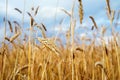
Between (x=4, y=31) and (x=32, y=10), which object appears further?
(x=32, y=10)

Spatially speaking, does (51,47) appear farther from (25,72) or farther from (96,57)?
(96,57)

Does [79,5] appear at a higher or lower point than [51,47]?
higher

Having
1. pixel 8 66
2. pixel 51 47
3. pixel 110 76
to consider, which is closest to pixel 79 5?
pixel 51 47

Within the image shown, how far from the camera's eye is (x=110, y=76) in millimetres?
2033

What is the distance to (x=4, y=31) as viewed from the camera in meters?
1.78

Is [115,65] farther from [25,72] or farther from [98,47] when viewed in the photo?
[98,47]

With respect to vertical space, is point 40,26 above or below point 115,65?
above

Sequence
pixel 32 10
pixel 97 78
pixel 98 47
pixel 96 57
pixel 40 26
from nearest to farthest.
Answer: pixel 40 26 → pixel 32 10 → pixel 97 78 → pixel 96 57 → pixel 98 47

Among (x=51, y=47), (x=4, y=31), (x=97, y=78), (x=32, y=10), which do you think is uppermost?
(x=32, y=10)

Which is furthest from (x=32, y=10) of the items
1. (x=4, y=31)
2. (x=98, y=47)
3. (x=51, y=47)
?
(x=98, y=47)

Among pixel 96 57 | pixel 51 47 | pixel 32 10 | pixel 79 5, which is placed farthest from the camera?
pixel 96 57

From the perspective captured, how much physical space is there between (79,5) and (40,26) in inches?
14.6

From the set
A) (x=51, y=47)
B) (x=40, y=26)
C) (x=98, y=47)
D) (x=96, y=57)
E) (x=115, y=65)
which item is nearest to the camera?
(x=51, y=47)

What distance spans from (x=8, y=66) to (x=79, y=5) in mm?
1183
